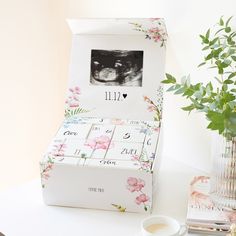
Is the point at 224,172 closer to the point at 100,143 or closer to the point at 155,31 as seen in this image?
the point at 100,143

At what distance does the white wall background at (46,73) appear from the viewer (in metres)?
1.35

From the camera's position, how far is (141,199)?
1048 mm

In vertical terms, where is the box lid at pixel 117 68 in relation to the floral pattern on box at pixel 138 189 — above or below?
above

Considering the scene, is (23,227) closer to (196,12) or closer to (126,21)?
(126,21)

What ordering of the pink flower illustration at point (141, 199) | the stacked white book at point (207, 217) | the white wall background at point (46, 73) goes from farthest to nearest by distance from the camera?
the white wall background at point (46, 73) < the pink flower illustration at point (141, 199) < the stacked white book at point (207, 217)

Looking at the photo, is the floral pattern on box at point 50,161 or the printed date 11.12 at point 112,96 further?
the printed date 11.12 at point 112,96

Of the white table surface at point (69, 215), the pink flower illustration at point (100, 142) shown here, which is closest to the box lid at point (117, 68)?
the pink flower illustration at point (100, 142)

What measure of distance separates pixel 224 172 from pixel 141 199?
0.71 feet

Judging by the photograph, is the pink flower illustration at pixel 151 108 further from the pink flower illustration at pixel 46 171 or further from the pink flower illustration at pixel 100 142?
the pink flower illustration at pixel 46 171

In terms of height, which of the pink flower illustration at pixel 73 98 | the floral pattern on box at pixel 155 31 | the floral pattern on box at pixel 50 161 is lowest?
→ the floral pattern on box at pixel 50 161

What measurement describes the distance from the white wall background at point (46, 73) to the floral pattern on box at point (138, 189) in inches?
14.3

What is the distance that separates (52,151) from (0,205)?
7.8 inches

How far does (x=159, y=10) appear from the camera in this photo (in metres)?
1.38

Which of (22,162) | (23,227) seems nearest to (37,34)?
(22,162)
